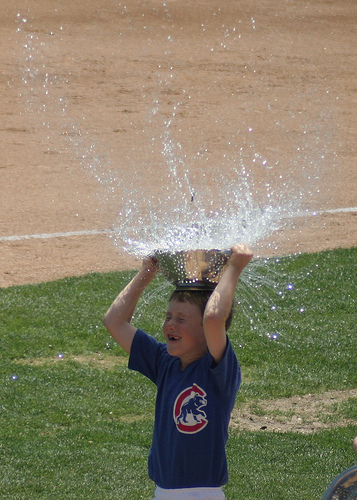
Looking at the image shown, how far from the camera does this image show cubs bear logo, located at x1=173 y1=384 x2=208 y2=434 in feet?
8.20

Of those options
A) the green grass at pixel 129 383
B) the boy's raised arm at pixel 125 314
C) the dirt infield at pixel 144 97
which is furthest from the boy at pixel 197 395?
the dirt infield at pixel 144 97

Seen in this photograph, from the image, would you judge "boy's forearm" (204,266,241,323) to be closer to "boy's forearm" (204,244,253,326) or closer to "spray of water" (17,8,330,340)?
"boy's forearm" (204,244,253,326)

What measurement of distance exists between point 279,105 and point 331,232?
5.24 m

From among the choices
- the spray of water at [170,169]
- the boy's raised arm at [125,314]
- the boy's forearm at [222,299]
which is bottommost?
the spray of water at [170,169]

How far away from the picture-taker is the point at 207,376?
2555 millimetres

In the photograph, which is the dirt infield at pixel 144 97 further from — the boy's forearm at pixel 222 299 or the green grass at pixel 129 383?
the boy's forearm at pixel 222 299

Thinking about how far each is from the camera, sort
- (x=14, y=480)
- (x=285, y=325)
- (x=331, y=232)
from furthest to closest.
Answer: (x=331, y=232), (x=285, y=325), (x=14, y=480)

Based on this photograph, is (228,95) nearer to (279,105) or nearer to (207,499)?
(279,105)

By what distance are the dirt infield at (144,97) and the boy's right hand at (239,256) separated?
17.0 feet

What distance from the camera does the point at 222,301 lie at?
241 cm

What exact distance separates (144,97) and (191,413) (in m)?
11.4

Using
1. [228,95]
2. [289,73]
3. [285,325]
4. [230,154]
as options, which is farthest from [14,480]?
[289,73]

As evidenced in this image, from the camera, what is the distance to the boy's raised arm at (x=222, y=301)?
7.91 feet

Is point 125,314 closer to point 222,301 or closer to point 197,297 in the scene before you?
point 197,297
